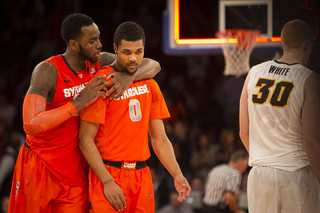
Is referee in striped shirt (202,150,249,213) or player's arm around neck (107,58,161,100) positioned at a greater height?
player's arm around neck (107,58,161,100)

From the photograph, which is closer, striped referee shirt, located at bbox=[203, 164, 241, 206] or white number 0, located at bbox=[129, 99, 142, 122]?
white number 0, located at bbox=[129, 99, 142, 122]

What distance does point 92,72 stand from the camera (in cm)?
330

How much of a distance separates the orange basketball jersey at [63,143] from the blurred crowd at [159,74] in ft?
17.6

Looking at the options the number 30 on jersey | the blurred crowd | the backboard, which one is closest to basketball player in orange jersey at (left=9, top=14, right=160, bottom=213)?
the number 30 on jersey

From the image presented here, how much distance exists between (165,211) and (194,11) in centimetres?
537

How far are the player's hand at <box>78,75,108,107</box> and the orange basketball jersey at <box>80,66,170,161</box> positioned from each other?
0.05 m

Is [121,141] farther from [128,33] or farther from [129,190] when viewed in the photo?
[128,33]

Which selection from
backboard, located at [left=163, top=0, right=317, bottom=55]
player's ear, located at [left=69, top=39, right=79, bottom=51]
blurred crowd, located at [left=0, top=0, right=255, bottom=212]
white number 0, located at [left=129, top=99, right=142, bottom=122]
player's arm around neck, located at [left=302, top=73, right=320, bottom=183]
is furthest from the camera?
blurred crowd, located at [left=0, top=0, right=255, bottom=212]

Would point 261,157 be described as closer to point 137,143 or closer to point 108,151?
point 137,143

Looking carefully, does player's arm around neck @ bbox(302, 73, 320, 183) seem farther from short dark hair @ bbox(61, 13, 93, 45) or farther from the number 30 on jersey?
short dark hair @ bbox(61, 13, 93, 45)

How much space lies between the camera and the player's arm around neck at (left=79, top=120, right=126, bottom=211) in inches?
108

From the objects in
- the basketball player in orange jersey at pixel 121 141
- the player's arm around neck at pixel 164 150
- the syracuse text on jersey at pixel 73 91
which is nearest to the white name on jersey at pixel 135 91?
the basketball player in orange jersey at pixel 121 141

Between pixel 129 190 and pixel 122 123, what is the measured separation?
1.81 ft

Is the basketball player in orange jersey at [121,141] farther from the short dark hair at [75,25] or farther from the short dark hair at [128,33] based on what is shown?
the short dark hair at [75,25]
